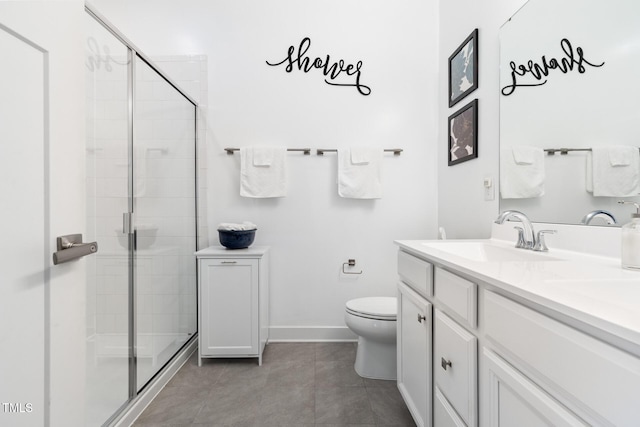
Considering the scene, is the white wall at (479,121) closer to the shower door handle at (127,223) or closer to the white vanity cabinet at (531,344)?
the white vanity cabinet at (531,344)

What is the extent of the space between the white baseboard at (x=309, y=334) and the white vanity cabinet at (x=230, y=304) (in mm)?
338

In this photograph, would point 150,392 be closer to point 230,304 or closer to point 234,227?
point 230,304

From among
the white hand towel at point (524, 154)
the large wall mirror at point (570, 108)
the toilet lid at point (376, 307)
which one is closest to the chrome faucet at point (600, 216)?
Answer: the large wall mirror at point (570, 108)

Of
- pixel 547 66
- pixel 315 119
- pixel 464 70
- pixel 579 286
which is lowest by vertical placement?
pixel 579 286

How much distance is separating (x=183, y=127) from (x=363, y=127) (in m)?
1.30

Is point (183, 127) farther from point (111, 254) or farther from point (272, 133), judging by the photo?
point (111, 254)

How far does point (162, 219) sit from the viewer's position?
171cm

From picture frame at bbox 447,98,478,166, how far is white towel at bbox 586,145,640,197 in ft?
2.35

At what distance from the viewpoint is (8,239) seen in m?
0.57

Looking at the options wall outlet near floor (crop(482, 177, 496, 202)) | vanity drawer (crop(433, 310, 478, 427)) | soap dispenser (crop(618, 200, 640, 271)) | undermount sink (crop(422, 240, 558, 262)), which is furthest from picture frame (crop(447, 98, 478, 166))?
vanity drawer (crop(433, 310, 478, 427))

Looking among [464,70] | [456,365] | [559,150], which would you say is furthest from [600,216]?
[464,70]

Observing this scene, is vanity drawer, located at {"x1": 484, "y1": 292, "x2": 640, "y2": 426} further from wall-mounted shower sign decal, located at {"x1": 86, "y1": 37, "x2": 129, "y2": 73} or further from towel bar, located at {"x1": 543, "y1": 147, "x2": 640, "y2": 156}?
wall-mounted shower sign decal, located at {"x1": 86, "y1": 37, "x2": 129, "y2": 73}

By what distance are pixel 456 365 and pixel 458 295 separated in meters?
0.22

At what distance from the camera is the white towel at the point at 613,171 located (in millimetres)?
867
